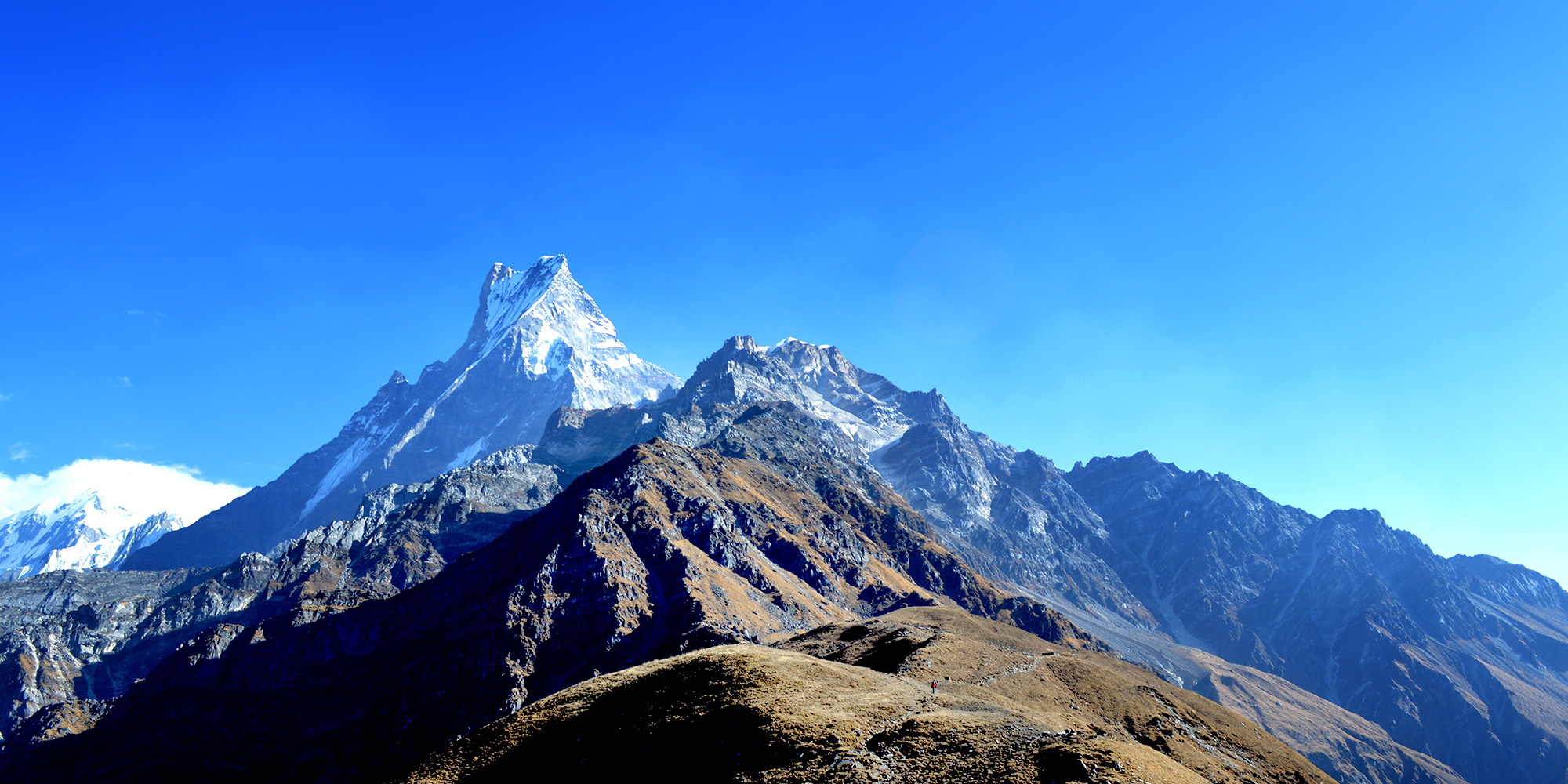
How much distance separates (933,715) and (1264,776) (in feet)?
219

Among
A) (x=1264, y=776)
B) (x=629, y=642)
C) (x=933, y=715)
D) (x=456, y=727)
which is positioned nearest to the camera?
(x=933, y=715)

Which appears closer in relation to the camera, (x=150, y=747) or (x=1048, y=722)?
(x=1048, y=722)

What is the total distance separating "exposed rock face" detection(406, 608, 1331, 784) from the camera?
55156mm

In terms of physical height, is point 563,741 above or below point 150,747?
above

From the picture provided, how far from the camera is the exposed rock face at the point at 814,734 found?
55.2m

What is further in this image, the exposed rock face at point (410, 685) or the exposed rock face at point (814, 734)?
the exposed rock face at point (410, 685)

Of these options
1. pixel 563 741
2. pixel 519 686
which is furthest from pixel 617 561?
pixel 563 741

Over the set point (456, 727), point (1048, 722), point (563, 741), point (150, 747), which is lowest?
point (150, 747)

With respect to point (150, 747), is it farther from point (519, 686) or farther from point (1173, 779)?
point (1173, 779)

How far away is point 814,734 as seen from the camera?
6003 centimetres

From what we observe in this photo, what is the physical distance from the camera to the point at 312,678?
193875mm

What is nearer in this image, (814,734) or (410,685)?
(814,734)

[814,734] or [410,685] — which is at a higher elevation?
[814,734]

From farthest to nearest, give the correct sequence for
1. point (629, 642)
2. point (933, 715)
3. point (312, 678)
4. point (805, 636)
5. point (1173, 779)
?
1. point (312, 678)
2. point (629, 642)
3. point (805, 636)
4. point (933, 715)
5. point (1173, 779)
